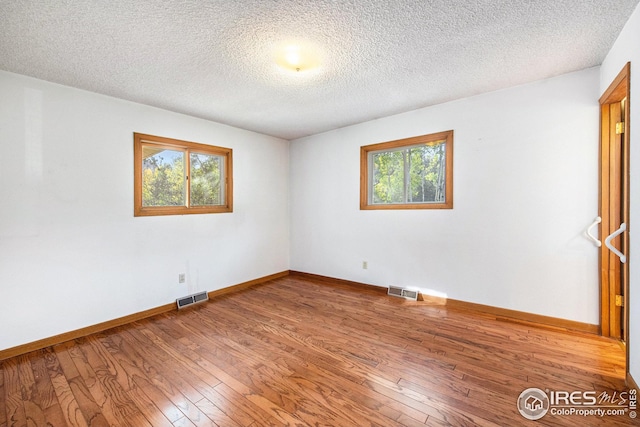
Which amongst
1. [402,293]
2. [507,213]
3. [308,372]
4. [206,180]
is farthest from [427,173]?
[206,180]

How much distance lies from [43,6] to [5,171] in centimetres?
154

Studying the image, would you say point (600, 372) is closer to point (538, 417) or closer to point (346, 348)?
point (538, 417)

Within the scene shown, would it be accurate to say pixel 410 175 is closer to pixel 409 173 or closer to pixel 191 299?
pixel 409 173

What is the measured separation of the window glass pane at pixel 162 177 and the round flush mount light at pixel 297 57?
2.04 metres

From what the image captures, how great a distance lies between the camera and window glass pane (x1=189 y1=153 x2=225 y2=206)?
373cm

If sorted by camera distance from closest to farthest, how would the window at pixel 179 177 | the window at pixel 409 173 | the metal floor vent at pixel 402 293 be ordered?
the window at pixel 179 177
the window at pixel 409 173
the metal floor vent at pixel 402 293

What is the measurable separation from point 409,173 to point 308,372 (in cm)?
276

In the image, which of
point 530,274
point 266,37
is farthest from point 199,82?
point 530,274

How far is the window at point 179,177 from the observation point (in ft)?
10.5

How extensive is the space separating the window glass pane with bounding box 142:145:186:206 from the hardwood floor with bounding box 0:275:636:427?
1.44m

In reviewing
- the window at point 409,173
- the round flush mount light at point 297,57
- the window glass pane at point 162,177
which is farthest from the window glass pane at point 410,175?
the window glass pane at point 162,177

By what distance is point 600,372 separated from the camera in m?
1.95

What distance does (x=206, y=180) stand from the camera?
388 centimetres

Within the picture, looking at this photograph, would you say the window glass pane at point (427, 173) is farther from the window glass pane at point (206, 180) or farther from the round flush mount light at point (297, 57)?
the window glass pane at point (206, 180)
